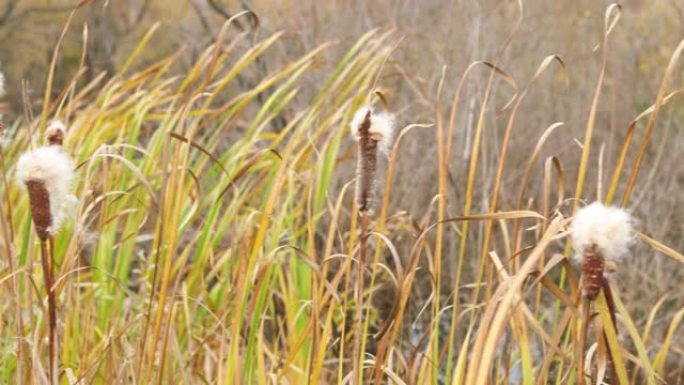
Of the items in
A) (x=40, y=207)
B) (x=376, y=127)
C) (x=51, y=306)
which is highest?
(x=376, y=127)

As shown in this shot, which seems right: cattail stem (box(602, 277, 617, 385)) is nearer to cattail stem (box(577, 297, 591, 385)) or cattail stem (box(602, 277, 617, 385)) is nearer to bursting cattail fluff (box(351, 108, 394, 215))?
cattail stem (box(577, 297, 591, 385))

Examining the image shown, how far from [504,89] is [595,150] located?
0.61 metres

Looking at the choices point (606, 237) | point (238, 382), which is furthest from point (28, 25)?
point (606, 237)

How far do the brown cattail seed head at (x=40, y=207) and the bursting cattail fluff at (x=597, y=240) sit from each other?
561mm

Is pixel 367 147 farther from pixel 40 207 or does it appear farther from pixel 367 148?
pixel 40 207

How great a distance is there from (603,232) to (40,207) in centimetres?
60

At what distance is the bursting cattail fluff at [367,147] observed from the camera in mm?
1323

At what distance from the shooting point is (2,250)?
2584mm

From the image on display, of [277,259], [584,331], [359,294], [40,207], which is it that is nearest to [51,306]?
[40,207]

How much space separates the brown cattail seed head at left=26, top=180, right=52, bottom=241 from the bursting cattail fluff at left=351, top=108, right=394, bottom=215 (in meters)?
0.34

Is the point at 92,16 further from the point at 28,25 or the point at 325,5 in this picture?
the point at 325,5

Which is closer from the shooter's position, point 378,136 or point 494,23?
point 378,136

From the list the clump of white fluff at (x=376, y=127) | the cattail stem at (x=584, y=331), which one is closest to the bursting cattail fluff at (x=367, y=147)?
the clump of white fluff at (x=376, y=127)

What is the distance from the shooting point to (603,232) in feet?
3.35
